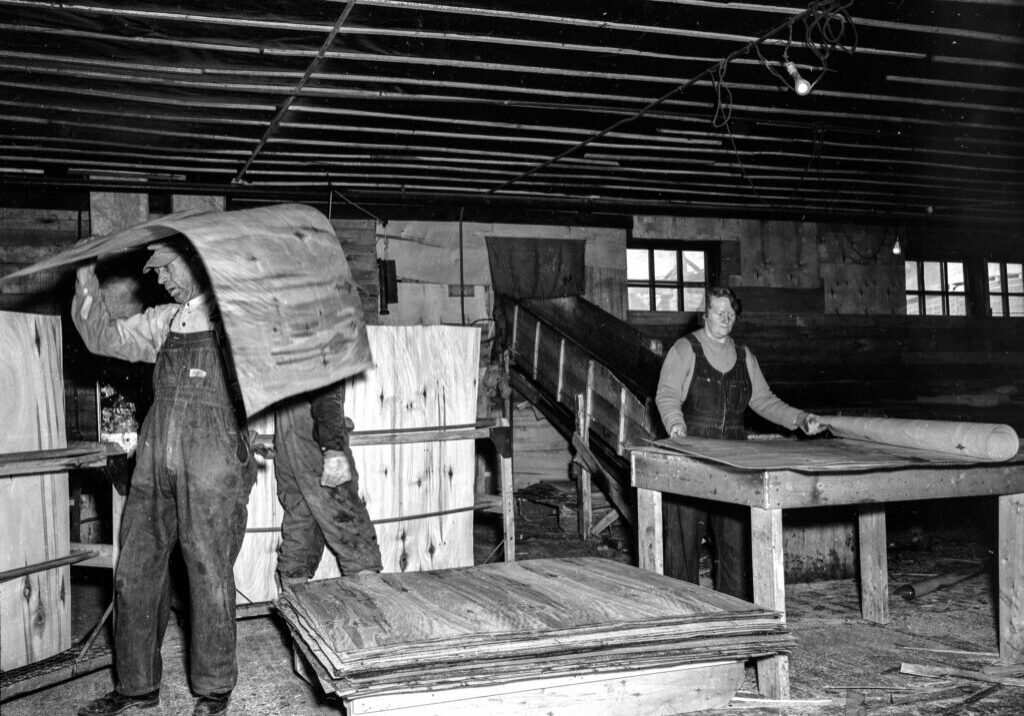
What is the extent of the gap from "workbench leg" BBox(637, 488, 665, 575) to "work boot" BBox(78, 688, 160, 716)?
258 cm

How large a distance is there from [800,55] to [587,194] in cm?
427

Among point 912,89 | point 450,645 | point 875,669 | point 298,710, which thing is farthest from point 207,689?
point 912,89

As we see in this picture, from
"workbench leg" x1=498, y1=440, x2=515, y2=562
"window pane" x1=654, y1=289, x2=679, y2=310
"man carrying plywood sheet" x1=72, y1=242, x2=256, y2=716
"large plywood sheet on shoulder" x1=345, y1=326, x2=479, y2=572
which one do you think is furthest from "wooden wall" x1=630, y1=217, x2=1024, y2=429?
"man carrying plywood sheet" x1=72, y1=242, x2=256, y2=716

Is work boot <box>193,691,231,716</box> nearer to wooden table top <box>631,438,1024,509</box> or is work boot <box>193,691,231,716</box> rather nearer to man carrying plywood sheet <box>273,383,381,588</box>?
man carrying plywood sheet <box>273,383,381,588</box>

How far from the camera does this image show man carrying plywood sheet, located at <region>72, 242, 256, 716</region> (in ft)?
12.3

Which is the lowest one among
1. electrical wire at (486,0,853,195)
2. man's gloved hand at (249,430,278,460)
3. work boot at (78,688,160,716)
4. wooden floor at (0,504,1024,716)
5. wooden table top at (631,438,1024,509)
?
wooden floor at (0,504,1024,716)

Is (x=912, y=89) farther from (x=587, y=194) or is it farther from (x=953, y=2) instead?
(x=587, y=194)

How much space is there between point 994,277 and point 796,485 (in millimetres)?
10652

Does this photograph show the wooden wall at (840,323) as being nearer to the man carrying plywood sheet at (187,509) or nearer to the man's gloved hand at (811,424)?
the man's gloved hand at (811,424)

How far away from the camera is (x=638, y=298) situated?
1131cm

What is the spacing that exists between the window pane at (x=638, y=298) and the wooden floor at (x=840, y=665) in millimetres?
5540

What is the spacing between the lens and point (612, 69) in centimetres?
588

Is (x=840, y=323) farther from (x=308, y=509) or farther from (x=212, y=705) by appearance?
(x=212, y=705)

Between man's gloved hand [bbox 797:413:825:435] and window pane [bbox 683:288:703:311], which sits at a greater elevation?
window pane [bbox 683:288:703:311]
